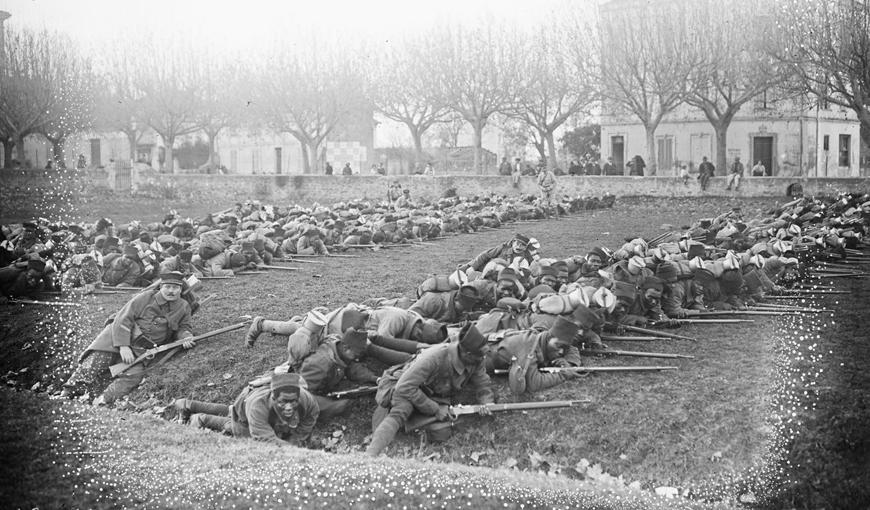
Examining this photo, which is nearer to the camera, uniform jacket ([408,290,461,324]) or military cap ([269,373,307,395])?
military cap ([269,373,307,395])

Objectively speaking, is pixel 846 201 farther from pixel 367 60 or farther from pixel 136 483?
pixel 367 60

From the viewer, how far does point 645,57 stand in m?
30.3

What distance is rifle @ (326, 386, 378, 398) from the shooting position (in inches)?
315

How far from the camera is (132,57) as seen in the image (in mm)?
13312

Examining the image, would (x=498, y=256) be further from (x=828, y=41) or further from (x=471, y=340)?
(x=828, y=41)

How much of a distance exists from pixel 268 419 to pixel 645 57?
26016 mm

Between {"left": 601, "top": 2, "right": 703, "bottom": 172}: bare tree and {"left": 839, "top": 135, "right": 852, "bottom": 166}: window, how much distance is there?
5106 millimetres

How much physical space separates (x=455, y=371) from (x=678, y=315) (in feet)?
12.5

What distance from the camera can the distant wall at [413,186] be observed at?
2581 centimetres

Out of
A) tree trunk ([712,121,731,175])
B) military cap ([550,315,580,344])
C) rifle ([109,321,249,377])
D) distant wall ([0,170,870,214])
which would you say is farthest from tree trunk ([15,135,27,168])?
tree trunk ([712,121,731,175])

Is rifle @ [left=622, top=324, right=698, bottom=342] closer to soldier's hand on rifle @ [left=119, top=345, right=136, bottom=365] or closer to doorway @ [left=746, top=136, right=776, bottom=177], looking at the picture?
soldier's hand on rifle @ [left=119, top=345, right=136, bottom=365]

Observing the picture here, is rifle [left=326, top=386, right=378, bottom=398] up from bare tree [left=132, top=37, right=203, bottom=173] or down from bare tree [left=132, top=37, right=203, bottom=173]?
down

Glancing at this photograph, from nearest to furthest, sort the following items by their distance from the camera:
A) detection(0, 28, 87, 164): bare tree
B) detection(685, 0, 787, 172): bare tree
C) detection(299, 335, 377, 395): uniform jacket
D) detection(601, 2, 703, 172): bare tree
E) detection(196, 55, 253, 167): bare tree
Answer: detection(299, 335, 377, 395): uniform jacket < detection(0, 28, 87, 164): bare tree < detection(685, 0, 787, 172): bare tree < detection(601, 2, 703, 172): bare tree < detection(196, 55, 253, 167): bare tree

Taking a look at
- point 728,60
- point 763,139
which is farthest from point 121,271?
point 763,139
